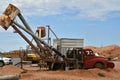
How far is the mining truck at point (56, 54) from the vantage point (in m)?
37.1

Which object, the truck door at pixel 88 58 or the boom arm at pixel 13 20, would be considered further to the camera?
the truck door at pixel 88 58

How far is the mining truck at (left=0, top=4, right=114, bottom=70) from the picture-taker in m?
37.1

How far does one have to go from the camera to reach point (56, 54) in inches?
1540

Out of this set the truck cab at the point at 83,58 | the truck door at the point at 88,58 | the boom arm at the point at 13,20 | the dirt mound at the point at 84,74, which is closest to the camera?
the dirt mound at the point at 84,74

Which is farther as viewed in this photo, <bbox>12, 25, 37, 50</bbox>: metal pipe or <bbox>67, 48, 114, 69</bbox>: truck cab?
<bbox>67, 48, 114, 69</bbox>: truck cab

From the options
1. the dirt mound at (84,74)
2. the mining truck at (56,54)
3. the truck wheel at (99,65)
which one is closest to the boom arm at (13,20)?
the mining truck at (56,54)

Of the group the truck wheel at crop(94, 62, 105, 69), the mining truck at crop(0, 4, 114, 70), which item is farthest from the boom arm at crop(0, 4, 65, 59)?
the truck wheel at crop(94, 62, 105, 69)

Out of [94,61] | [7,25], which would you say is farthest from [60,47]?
[7,25]

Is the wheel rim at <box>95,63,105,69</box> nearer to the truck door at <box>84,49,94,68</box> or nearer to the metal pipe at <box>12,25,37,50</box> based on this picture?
the truck door at <box>84,49,94,68</box>

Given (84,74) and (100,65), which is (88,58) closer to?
(100,65)

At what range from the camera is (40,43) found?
127 ft

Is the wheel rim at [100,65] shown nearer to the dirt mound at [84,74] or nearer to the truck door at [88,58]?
the truck door at [88,58]

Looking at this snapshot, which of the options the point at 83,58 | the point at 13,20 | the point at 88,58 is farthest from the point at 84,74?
the point at 13,20

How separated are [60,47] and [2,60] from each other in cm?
1341
